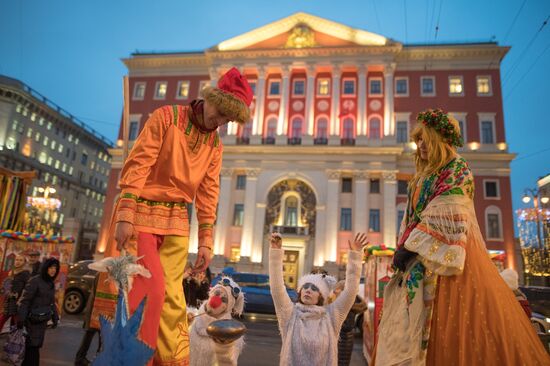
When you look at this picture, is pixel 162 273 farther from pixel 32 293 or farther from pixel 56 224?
pixel 56 224

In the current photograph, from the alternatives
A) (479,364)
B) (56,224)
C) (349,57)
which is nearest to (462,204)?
(479,364)

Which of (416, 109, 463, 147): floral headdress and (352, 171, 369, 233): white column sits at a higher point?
(352, 171, 369, 233): white column

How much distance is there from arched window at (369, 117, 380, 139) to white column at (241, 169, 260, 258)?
917 cm

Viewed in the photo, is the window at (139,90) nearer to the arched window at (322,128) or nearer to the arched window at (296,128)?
the arched window at (296,128)

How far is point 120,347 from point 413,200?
2258mm

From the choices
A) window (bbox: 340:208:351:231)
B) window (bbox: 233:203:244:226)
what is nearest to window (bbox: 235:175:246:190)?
window (bbox: 233:203:244:226)

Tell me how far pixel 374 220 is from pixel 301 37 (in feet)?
53.0

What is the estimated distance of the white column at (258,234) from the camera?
26672 millimetres

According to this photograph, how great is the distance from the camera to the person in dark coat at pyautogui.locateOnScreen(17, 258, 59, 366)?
14.6 ft

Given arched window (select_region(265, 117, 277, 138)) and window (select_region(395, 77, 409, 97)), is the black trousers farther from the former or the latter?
window (select_region(395, 77, 409, 97))

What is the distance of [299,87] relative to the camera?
30938 mm

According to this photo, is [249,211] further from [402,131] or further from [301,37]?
[301,37]

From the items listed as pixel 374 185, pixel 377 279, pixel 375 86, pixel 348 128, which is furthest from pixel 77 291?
pixel 375 86

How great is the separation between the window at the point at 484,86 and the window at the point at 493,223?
8.81m
